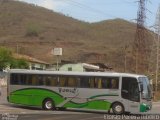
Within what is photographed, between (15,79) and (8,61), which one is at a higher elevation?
(8,61)

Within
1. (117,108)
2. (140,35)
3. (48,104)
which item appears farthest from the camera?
(140,35)

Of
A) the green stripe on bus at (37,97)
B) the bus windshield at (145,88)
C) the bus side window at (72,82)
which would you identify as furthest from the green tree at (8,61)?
the bus windshield at (145,88)

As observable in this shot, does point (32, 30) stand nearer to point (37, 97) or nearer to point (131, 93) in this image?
point (37, 97)

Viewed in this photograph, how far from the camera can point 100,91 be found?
35188 millimetres

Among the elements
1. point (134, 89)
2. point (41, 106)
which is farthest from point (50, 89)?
point (134, 89)

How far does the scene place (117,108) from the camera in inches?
1353

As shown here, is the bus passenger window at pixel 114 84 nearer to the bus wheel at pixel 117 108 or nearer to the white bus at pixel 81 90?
the white bus at pixel 81 90

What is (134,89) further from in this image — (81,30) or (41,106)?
(81,30)

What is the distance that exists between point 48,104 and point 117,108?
520 centimetres

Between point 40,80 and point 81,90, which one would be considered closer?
point 81,90

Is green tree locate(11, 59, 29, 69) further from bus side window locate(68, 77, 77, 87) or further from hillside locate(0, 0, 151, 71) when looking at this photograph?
bus side window locate(68, 77, 77, 87)

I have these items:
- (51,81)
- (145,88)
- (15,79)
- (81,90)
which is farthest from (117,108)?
(15,79)

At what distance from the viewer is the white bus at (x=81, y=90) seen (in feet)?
111

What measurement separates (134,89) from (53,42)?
125 metres
